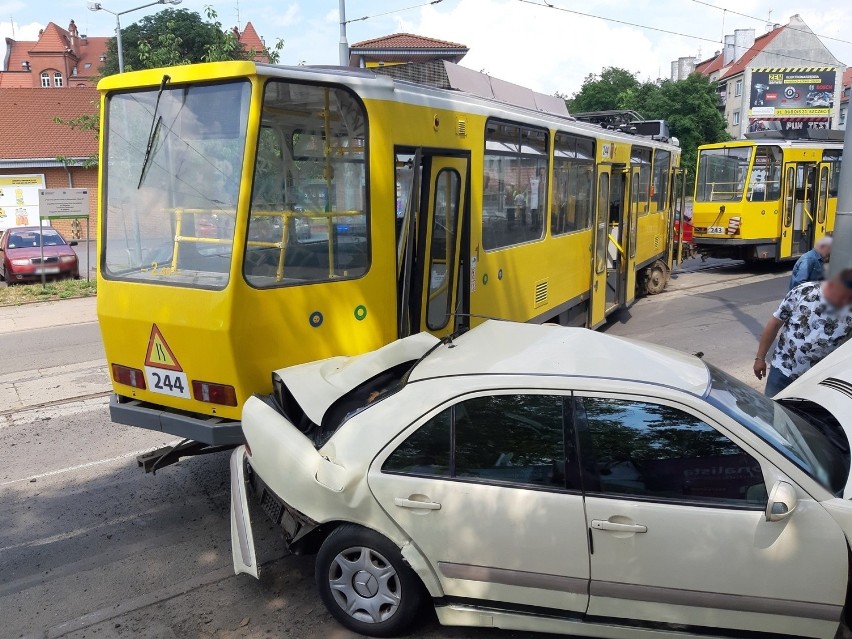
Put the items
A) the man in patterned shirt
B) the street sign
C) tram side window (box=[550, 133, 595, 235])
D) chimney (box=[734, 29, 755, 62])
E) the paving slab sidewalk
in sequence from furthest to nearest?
chimney (box=[734, 29, 755, 62]), the street sign, the paving slab sidewalk, tram side window (box=[550, 133, 595, 235]), the man in patterned shirt

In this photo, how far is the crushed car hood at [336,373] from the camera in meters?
4.23

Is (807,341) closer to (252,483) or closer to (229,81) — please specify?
(252,483)

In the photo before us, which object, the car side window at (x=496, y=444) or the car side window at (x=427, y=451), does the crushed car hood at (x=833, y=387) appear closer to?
the car side window at (x=496, y=444)

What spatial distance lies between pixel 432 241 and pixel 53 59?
75.5m

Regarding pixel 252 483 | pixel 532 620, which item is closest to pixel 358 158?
pixel 252 483

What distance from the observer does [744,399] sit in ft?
12.0

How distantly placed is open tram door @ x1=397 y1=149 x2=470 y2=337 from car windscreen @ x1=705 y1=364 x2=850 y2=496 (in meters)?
2.58

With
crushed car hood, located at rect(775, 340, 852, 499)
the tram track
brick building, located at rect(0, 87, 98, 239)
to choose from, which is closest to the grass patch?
the tram track

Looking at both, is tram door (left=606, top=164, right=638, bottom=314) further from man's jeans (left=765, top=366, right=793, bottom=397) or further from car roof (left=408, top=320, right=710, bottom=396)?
car roof (left=408, top=320, right=710, bottom=396)

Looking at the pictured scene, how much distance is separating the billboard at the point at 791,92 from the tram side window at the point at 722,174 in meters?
47.3

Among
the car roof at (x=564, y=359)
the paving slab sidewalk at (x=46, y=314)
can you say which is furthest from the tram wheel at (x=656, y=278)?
the car roof at (x=564, y=359)

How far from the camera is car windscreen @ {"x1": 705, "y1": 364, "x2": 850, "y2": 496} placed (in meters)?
3.28

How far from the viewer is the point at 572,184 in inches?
355

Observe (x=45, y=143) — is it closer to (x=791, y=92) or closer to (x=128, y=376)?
(x=128, y=376)
